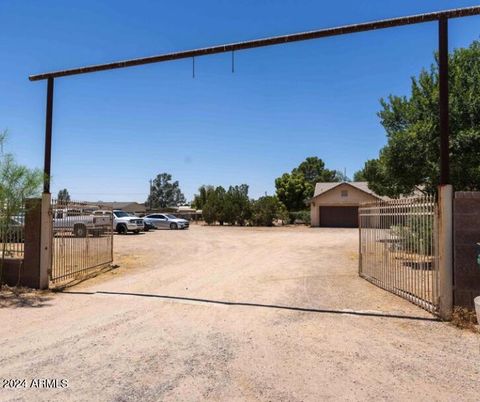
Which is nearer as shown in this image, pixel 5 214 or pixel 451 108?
pixel 5 214

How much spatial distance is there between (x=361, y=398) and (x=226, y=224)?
44.1m

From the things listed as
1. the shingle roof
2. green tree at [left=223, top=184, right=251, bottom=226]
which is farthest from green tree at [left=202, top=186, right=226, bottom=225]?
the shingle roof

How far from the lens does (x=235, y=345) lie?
18.8ft

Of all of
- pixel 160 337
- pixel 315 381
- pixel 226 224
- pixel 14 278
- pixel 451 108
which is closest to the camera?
pixel 315 381

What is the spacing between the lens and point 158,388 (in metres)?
4.35

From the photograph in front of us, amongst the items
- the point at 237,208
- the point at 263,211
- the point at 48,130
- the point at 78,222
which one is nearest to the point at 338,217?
the point at 263,211

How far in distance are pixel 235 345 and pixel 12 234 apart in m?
6.99

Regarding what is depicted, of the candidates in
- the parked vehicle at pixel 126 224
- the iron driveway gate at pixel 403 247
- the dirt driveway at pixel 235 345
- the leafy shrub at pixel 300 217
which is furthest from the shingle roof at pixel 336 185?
the dirt driveway at pixel 235 345

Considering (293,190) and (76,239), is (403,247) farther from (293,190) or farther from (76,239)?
(293,190)

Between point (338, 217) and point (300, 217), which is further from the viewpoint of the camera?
point (300, 217)

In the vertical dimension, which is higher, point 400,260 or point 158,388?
point 400,260

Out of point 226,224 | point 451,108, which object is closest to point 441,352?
point 451,108

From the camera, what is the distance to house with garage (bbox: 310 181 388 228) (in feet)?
143

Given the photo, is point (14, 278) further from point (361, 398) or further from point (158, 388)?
point (361, 398)
